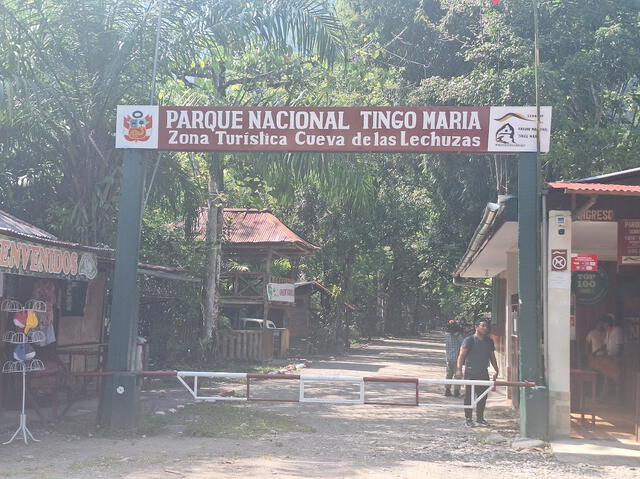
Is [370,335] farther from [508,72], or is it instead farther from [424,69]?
[508,72]

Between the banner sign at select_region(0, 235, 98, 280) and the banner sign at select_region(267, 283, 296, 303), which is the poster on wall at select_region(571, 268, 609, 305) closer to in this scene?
the banner sign at select_region(0, 235, 98, 280)

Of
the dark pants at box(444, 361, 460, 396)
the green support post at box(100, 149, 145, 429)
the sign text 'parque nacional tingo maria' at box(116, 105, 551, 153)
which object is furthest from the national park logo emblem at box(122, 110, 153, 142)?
the dark pants at box(444, 361, 460, 396)

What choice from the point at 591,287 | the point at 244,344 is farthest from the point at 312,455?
the point at 244,344

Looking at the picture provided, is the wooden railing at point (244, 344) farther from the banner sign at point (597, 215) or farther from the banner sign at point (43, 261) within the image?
the banner sign at point (597, 215)

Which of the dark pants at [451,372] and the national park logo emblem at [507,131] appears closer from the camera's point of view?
the national park logo emblem at [507,131]

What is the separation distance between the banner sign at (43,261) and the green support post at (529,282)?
5786mm

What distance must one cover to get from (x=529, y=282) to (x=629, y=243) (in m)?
1.32

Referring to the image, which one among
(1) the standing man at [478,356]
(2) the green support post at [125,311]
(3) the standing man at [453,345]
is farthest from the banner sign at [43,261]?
(3) the standing man at [453,345]

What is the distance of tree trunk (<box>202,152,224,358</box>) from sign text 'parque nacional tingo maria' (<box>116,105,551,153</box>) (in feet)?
26.5

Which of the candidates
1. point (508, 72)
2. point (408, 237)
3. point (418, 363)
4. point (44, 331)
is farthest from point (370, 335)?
point (44, 331)

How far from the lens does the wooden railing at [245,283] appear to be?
22312 millimetres

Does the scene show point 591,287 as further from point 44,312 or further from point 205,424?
point 44,312

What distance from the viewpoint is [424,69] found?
22812 millimetres

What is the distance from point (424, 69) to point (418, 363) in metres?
9.65
